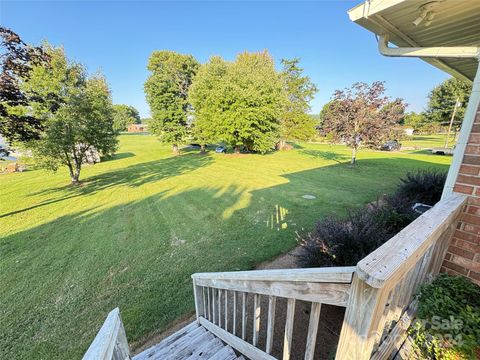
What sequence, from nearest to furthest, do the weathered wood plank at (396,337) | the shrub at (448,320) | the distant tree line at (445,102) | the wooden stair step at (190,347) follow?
the shrub at (448,320), the weathered wood plank at (396,337), the wooden stair step at (190,347), the distant tree line at (445,102)

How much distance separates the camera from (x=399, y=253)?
3.04ft

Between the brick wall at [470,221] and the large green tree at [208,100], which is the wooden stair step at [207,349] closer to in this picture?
the brick wall at [470,221]

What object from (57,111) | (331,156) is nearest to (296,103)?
(331,156)

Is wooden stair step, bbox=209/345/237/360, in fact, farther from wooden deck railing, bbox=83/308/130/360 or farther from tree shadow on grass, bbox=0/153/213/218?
tree shadow on grass, bbox=0/153/213/218

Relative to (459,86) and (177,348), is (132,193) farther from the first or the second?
(459,86)

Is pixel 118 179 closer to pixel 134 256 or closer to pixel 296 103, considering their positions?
pixel 134 256

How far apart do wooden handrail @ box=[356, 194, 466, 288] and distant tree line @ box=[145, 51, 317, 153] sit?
638 inches

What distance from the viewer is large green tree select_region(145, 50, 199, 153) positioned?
63.4 ft

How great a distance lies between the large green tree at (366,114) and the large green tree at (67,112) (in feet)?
44.9

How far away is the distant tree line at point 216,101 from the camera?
16906mm

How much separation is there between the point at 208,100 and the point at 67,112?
10.6 m

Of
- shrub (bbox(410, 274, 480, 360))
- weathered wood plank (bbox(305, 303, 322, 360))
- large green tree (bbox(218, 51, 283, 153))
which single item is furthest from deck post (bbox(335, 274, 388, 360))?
large green tree (bbox(218, 51, 283, 153))

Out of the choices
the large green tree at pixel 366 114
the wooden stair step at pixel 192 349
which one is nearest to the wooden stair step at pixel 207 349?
the wooden stair step at pixel 192 349

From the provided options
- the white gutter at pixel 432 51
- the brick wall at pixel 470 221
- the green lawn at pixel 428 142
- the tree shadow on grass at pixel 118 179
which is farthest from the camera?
the green lawn at pixel 428 142
